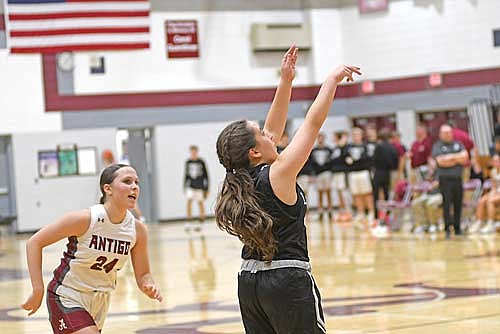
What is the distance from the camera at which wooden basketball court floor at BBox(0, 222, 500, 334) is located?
31.5ft

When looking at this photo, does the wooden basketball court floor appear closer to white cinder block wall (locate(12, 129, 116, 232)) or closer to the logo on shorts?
the logo on shorts

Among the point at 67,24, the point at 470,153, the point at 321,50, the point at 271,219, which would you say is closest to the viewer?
the point at 271,219

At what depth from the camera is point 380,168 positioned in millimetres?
21375

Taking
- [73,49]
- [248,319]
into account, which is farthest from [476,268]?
[73,49]

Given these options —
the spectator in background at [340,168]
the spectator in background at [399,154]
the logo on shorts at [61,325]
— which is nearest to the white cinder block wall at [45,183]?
the spectator in background at [340,168]

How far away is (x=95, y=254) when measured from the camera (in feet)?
20.0

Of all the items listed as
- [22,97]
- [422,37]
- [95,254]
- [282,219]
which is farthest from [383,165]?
[282,219]

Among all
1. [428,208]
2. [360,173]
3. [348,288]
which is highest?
[360,173]

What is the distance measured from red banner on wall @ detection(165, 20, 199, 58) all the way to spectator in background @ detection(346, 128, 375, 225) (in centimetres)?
690

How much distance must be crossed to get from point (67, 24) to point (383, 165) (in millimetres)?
7123

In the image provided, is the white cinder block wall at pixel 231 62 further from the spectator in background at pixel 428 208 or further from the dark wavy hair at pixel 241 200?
the dark wavy hair at pixel 241 200

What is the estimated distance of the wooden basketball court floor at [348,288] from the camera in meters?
9.59

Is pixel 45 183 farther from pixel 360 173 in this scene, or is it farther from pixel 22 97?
pixel 360 173

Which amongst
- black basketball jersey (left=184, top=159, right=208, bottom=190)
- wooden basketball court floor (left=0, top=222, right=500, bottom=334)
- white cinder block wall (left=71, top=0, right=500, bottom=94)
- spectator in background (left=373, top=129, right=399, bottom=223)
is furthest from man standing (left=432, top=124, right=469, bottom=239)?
white cinder block wall (left=71, top=0, right=500, bottom=94)
